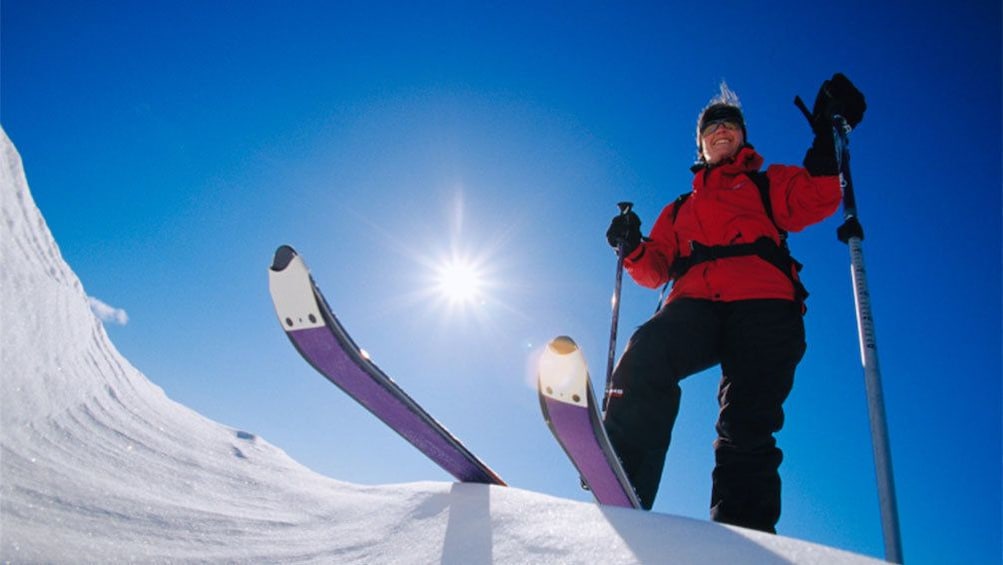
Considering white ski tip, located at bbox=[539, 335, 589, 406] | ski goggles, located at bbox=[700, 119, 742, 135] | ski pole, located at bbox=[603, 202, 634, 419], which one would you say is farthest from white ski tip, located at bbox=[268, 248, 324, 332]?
ski goggles, located at bbox=[700, 119, 742, 135]

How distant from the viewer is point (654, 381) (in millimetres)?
2740

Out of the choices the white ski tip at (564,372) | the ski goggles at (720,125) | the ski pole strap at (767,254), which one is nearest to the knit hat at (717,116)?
the ski goggles at (720,125)

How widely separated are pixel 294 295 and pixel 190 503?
962 mm

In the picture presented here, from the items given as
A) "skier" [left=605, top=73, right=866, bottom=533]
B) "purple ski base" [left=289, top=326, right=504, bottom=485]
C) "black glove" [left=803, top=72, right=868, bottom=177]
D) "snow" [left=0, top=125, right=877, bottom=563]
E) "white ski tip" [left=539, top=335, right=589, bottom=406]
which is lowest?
"snow" [left=0, top=125, right=877, bottom=563]

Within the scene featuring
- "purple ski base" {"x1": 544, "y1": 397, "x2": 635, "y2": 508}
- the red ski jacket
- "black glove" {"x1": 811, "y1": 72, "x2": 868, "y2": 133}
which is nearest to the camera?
"purple ski base" {"x1": 544, "y1": 397, "x2": 635, "y2": 508}

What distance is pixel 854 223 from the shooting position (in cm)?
294

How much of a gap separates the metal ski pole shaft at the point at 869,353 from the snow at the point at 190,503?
101 centimetres

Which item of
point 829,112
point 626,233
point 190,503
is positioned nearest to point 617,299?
point 626,233

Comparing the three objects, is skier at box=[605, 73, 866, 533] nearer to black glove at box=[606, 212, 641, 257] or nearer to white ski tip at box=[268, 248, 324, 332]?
black glove at box=[606, 212, 641, 257]

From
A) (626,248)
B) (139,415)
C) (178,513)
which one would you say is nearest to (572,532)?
(178,513)

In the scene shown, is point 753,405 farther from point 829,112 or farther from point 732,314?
point 829,112

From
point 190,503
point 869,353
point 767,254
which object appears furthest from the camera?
point 767,254

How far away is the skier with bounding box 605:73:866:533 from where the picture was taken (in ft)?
8.41

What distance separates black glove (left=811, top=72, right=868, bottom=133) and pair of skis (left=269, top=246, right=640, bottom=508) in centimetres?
246
